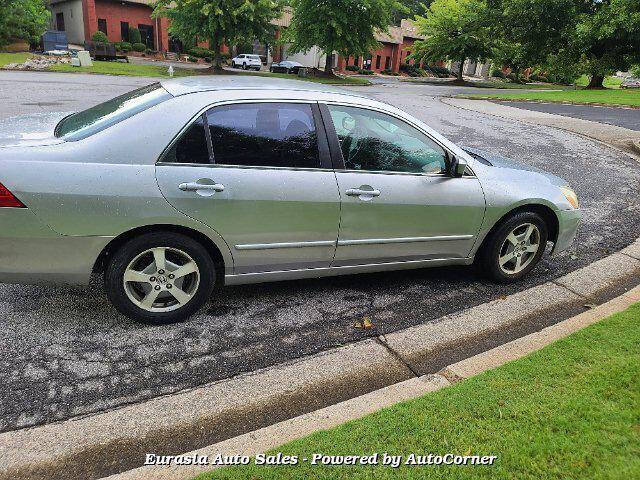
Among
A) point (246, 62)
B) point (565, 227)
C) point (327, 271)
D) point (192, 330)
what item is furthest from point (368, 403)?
point (246, 62)

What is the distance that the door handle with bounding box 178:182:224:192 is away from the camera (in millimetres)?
3230

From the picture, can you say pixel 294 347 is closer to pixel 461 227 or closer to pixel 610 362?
pixel 461 227

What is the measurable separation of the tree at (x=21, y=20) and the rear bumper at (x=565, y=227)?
46.1 metres

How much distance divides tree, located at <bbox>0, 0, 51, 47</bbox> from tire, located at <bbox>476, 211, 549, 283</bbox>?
4595 centimetres

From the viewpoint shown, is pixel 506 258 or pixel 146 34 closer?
pixel 506 258

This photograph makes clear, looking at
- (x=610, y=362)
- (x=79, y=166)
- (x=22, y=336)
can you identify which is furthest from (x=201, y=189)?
(x=610, y=362)

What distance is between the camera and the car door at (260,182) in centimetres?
329

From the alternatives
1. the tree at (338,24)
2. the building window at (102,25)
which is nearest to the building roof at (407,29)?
the tree at (338,24)

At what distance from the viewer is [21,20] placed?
39906mm

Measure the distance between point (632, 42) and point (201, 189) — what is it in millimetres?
40718

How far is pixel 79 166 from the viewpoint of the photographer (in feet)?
10.1

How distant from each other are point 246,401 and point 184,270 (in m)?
1.04

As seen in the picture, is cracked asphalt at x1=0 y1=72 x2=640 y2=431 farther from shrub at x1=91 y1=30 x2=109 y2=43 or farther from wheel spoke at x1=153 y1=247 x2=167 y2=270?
shrub at x1=91 y1=30 x2=109 y2=43

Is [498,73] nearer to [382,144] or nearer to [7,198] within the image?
[382,144]
